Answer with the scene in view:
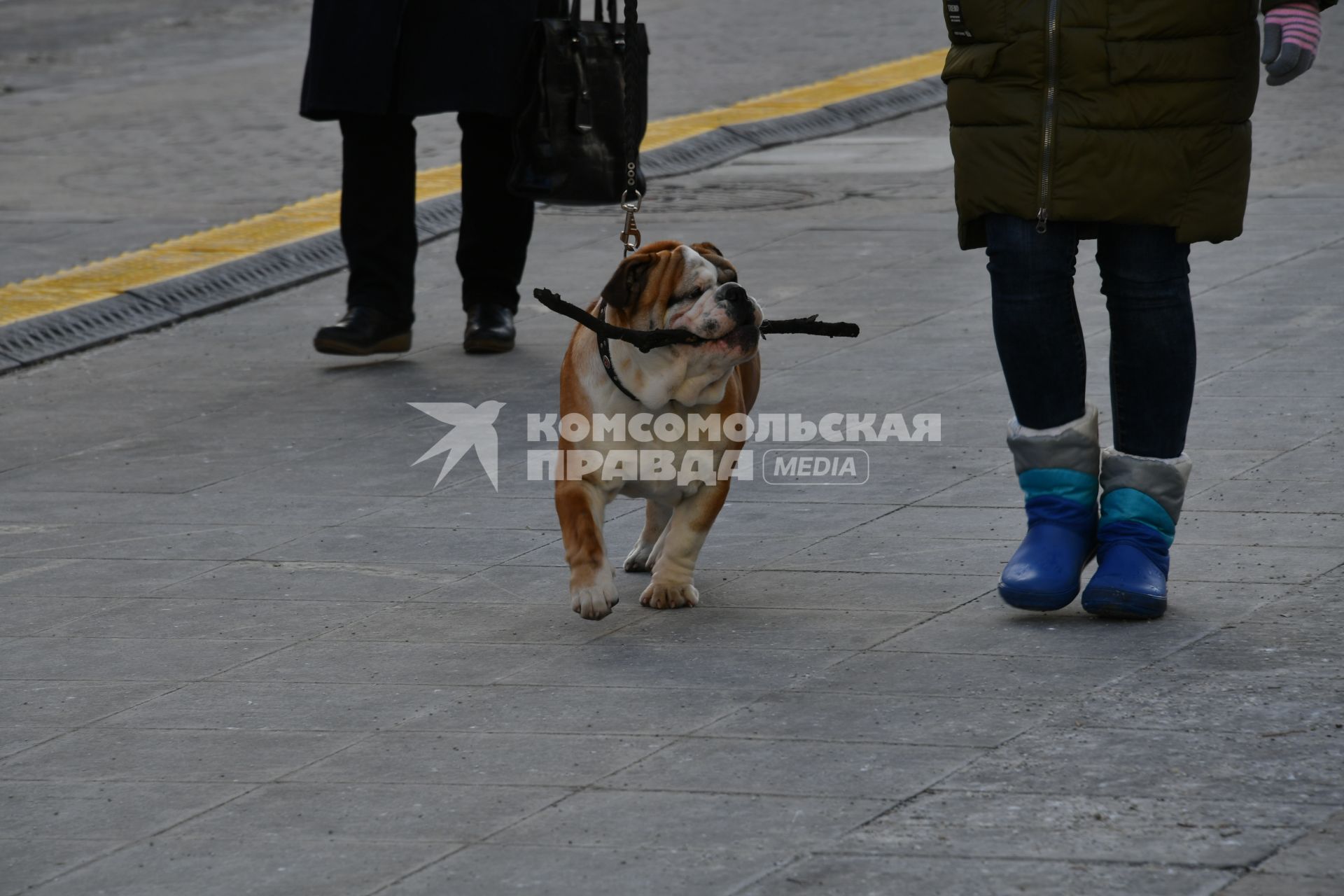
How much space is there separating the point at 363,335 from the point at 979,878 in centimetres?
440

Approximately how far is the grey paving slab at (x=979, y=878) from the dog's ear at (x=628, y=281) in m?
1.59

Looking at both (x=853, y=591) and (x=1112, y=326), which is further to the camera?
(x=853, y=591)

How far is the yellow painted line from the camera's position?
8.23m

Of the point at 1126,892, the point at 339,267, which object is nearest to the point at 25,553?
the point at 1126,892

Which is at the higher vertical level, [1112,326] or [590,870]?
[1112,326]

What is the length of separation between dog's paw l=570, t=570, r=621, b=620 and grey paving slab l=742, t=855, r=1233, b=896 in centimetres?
136

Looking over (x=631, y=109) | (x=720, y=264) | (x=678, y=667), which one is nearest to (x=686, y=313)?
(x=720, y=264)

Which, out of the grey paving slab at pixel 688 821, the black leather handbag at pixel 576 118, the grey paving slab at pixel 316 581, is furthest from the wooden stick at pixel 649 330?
the black leather handbag at pixel 576 118

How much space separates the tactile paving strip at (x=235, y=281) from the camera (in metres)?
7.74

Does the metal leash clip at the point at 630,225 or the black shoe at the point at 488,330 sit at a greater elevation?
the metal leash clip at the point at 630,225

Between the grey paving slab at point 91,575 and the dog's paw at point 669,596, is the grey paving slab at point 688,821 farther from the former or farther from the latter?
the grey paving slab at point 91,575

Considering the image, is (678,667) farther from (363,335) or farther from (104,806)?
(363,335)

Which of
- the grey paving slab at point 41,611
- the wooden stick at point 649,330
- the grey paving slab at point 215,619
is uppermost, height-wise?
the wooden stick at point 649,330

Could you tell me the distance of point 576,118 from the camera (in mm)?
6848
